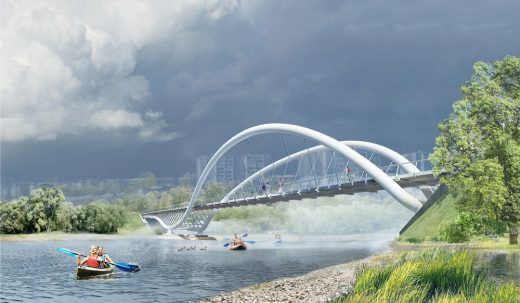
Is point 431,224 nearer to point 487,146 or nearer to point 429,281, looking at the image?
point 487,146

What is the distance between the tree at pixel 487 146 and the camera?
34.3 meters

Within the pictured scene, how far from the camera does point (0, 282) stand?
114ft

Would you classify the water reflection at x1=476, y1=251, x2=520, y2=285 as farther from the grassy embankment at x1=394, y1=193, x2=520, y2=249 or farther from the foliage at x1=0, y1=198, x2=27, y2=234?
the foliage at x1=0, y1=198, x2=27, y2=234

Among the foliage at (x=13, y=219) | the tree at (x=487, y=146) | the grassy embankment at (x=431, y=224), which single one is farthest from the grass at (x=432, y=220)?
the foliage at (x=13, y=219)

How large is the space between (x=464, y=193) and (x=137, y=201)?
426 ft

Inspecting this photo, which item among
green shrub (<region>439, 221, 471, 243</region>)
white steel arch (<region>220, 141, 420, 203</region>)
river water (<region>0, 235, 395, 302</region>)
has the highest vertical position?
white steel arch (<region>220, 141, 420, 203</region>)

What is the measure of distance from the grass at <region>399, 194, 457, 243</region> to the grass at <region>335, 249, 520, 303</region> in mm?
27693

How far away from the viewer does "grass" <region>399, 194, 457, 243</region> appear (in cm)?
4453

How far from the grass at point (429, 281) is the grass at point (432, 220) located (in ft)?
90.9

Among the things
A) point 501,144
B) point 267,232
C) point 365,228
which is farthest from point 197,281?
point 267,232

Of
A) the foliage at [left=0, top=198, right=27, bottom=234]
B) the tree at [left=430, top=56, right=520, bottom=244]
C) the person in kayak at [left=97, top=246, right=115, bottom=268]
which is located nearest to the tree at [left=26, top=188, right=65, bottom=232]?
the foliage at [left=0, top=198, right=27, bottom=234]

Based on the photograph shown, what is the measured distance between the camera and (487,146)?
3538 cm

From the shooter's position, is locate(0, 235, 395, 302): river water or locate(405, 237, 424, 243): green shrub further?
locate(405, 237, 424, 243): green shrub

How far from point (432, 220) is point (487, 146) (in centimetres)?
1186
